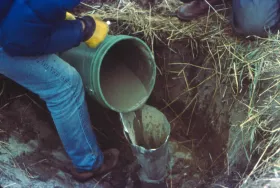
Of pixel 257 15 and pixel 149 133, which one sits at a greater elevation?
pixel 257 15

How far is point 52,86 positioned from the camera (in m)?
1.55

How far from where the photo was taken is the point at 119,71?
6.44 ft

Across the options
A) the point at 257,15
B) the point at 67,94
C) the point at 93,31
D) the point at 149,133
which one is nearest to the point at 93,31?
the point at 93,31

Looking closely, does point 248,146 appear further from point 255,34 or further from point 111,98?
point 111,98

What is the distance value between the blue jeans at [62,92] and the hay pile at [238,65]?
0.54 metres

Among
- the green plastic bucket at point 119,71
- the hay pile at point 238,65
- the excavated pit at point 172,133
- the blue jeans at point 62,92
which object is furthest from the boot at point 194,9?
the blue jeans at point 62,92

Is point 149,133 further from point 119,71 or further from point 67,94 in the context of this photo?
point 67,94

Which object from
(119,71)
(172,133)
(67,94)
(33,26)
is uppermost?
(33,26)

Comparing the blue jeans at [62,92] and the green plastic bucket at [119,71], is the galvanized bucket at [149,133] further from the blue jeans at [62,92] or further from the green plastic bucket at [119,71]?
the blue jeans at [62,92]

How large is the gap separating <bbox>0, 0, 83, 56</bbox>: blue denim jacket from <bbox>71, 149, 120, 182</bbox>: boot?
608 millimetres

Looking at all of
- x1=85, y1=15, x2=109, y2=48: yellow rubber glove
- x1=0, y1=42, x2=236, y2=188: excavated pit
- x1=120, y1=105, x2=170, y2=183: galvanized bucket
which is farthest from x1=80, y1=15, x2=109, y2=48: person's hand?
x1=0, y1=42, x2=236, y2=188: excavated pit

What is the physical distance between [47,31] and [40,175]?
68 cm

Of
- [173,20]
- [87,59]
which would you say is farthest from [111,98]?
[173,20]

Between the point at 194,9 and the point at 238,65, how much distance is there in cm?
42
